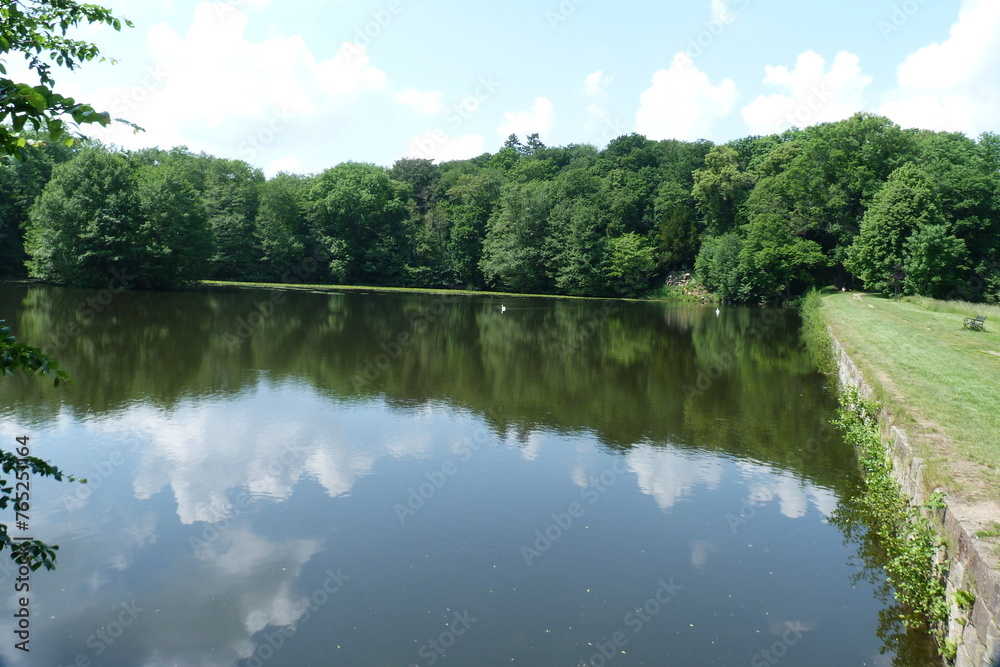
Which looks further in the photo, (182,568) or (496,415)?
(496,415)

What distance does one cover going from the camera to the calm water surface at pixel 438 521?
6285 millimetres

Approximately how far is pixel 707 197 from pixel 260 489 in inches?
2601

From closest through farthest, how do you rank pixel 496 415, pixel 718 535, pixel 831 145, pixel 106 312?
1. pixel 718 535
2. pixel 496 415
3. pixel 106 312
4. pixel 831 145

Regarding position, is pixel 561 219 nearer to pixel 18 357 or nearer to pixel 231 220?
pixel 231 220

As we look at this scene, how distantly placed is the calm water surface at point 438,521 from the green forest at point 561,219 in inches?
1397

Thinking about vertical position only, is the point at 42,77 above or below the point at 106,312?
above

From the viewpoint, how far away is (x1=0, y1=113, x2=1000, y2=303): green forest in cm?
4741

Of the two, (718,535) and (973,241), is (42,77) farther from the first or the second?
(973,241)

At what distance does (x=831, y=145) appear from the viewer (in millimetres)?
58562

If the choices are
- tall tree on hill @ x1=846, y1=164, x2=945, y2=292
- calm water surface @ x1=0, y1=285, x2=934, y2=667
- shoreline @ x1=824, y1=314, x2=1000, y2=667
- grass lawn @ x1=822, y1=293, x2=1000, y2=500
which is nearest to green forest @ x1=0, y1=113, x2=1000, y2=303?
tall tree on hill @ x1=846, y1=164, x2=945, y2=292

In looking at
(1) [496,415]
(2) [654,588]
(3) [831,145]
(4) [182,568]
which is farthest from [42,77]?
(3) [831,145]

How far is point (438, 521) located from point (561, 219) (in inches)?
2481

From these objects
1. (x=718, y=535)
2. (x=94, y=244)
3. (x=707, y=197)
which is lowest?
(x=718, y=535)

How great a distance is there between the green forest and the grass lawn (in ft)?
74.1
